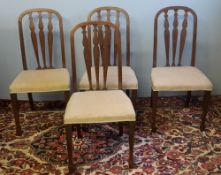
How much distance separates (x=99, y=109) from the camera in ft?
6.41

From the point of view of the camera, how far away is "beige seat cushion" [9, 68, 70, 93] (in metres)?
2.30

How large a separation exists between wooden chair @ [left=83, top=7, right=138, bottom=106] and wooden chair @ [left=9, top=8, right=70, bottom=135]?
216mm

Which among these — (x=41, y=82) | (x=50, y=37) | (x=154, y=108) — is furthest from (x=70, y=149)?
(x=50, y=37)

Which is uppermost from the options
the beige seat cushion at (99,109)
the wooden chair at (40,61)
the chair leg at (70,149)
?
the wooden chair at (40,61)

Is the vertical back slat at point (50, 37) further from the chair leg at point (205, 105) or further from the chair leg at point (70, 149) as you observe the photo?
the chair leg at point (205, 105)

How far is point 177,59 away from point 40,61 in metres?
1.28

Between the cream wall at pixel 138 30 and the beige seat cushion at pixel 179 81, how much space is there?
43cm

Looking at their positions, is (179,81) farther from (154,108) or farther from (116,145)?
(116,145)

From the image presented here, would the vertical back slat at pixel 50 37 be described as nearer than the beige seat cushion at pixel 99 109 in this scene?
No

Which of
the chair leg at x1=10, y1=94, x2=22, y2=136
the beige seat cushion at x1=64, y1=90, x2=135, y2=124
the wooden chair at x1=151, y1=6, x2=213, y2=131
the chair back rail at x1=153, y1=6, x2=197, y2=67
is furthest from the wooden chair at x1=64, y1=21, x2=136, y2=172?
the chair back rail at x1=153, y1=6, x2=197, y2=67

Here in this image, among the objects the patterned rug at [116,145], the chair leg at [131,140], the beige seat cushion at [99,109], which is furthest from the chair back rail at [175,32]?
the chair leg at [131,140]

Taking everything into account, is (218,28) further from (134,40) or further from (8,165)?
(8,165)

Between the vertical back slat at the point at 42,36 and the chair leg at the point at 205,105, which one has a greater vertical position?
the vertical back slat at the point at 42,36

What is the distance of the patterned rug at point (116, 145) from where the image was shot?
6.84 feet
